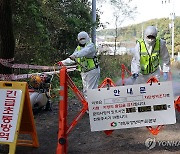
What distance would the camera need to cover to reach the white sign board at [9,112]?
5184mm

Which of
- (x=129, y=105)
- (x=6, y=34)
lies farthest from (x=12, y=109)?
(x=129, y=105)

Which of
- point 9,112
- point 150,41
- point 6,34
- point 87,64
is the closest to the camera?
point 9,112

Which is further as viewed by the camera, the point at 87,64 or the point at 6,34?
the point at 87,64

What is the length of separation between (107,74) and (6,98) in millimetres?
16737

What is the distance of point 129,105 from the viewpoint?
5.34 meters

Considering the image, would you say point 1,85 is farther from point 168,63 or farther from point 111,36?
point 111,36

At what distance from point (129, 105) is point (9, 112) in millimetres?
1706

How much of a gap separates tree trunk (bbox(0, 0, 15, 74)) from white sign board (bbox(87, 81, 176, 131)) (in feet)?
4.78

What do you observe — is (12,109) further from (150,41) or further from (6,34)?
(150,41)

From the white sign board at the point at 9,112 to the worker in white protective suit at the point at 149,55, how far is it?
210 centimetres

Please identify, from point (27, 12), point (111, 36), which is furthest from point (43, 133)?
point (111, 36)

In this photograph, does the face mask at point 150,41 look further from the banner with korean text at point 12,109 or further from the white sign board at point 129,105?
the banner with korean text at point 12,109

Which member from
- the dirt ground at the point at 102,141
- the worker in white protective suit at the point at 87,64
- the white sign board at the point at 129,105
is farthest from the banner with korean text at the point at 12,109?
the worker in white protective suit at the point at 87,64

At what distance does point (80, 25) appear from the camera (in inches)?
772
